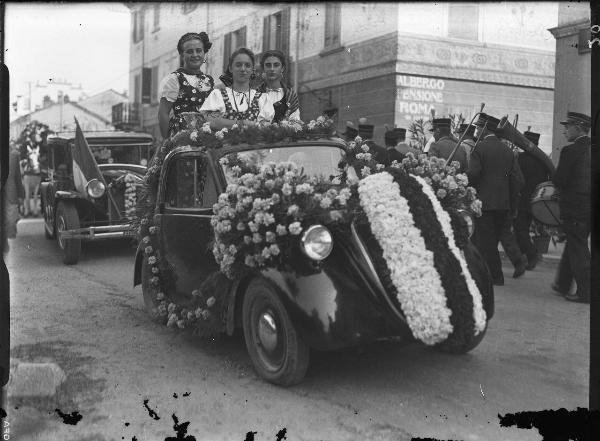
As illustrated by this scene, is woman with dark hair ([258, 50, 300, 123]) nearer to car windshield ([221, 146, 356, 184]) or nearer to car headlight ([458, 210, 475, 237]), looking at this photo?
car windshield ([221, 146, 356, 184])

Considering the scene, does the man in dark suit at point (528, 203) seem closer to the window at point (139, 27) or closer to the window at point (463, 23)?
the window at point (463, 23)

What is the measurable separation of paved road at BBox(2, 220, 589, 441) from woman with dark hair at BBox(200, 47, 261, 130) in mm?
1851

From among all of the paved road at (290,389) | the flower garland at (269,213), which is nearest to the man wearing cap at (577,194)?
the paved road at (290,389)

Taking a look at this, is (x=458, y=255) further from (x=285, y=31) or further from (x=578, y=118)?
Result: (x=285, y=31)

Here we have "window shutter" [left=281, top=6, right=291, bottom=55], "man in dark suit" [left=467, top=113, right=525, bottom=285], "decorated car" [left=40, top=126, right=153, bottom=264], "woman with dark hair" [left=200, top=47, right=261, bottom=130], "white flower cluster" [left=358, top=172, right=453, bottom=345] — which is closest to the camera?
"white flower cluster" [left=358, top=172, right=453, bottom=345]

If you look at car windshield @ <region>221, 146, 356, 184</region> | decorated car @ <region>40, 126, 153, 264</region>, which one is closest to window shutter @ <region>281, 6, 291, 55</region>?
decorated car @ <region>40, 126, 153, 264</region>

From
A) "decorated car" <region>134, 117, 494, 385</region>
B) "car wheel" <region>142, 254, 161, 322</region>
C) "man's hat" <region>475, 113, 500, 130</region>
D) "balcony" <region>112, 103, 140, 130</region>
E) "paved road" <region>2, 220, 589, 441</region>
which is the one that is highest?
"balcony" <region>112, 103, 140, 130</region>

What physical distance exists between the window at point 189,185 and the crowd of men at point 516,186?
1.45 metres

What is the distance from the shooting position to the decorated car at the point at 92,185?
9.20 meters

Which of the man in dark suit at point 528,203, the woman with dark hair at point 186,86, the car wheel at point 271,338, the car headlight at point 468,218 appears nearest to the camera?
the car wheel at point 271,338

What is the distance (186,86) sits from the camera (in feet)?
18.8

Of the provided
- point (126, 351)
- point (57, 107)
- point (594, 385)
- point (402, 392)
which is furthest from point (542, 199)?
point (57, 107)

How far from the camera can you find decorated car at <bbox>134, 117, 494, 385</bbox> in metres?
3.57

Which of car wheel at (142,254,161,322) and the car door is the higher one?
the car door
